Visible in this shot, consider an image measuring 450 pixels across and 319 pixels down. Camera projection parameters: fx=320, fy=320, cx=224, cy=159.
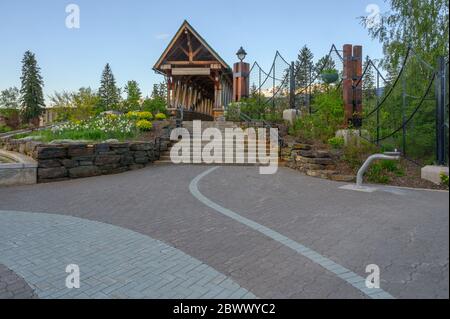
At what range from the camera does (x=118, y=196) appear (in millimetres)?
6539

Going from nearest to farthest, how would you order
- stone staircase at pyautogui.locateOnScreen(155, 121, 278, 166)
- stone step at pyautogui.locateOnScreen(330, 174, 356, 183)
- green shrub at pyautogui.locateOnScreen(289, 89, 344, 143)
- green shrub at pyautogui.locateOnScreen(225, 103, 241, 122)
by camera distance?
stone step at pyautogui.locateOnScreen(330, 174, 356, 183) < green shrub at pyautogui.locateOnScreen(289, 89, 344, 143) < stone staircase at pyautogui.locateOnScreen(155, 121, 278, 166) < green shrub at pyautogui.locateOnScreen(225, 103, 241, 122)

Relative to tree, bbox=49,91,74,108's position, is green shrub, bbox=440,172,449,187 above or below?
below

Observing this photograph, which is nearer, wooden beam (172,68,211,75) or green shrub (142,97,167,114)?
green shrub (142,97,167,114)

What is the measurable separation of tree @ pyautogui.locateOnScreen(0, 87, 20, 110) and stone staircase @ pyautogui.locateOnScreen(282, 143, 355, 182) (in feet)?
147

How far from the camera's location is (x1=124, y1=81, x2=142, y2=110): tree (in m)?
21.9

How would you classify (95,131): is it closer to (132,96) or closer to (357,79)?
(357,79)

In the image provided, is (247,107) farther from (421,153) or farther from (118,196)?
(118,196)

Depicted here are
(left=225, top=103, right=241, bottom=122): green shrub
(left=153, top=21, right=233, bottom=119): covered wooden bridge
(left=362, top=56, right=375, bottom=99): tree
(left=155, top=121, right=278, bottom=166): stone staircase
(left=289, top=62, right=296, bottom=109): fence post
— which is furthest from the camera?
(left=153, top=21, right=233, bottom=119): covered wooden bridge

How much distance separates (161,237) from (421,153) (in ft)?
26.1

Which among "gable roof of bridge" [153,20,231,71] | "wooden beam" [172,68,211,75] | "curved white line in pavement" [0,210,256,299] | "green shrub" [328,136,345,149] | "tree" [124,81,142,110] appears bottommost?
"curved white line in pavement" [0,210,256,299]

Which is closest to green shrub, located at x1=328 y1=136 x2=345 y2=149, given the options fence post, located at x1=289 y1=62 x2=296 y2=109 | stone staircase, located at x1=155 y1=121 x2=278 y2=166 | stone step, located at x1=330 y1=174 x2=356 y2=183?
stone step, located at x1=330 y1=174 x2=356 y2=183

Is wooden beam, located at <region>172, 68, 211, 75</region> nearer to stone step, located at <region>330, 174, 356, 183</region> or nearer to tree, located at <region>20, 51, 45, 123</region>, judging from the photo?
stone step, located at <region>330, 174, 356, 183</region>

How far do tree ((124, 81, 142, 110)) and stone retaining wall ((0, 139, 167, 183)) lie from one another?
1126 centimetres
